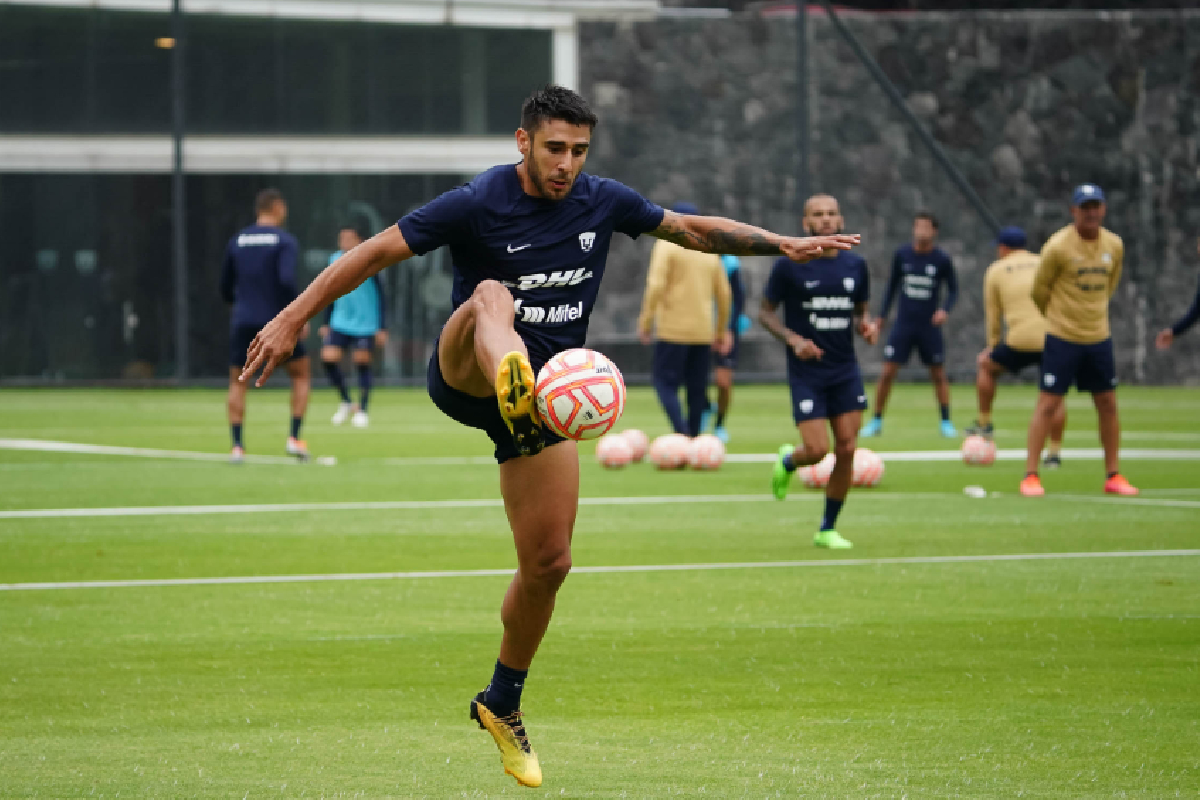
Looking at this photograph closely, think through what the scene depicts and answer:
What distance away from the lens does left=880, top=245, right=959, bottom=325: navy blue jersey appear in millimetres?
22391

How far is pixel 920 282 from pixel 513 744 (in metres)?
17.4

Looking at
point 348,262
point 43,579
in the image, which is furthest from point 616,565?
point 348,262

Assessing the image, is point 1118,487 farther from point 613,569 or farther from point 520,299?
point 520,299

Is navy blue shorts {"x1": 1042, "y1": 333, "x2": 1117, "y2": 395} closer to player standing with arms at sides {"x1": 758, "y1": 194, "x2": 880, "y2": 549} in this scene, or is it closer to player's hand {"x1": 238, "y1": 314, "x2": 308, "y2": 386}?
player standing with arms at sides {"x1": 758, "y1": 194, "x2": 880, "y2": 549}

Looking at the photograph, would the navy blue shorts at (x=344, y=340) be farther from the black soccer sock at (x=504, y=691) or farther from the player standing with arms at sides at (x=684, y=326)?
the black soccer sock at (x=504, y=691)

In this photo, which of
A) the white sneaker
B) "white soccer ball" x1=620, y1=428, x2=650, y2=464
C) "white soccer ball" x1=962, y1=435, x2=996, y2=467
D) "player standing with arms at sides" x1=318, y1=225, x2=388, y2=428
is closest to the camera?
"white soccer ball" x1=962, y1=435, x2=996, y2=467

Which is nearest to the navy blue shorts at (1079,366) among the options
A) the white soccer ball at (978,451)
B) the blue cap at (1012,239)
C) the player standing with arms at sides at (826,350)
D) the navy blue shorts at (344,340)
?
the white soccer ball at (978,451)

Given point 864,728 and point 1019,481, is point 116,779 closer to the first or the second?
point 864,728

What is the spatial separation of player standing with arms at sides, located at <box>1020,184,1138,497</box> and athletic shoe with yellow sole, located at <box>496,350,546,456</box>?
9.93 metres

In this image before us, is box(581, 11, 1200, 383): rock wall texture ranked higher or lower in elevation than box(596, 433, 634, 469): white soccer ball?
higher

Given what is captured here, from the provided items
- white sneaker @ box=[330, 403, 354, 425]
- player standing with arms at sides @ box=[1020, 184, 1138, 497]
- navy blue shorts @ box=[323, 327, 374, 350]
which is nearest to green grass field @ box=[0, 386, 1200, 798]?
player standing with arms at sides @ box=[1020, 184, 1138, 497]

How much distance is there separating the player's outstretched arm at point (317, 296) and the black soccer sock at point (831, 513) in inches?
238

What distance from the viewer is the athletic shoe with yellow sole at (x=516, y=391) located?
5.44 metres

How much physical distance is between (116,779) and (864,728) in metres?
2.66
